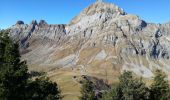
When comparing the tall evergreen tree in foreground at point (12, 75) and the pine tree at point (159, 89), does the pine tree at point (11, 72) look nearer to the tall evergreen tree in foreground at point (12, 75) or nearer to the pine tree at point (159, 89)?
the tall evergreen tree in foreground at point (12, 75)

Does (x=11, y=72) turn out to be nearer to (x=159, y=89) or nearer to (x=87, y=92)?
(x=159, y=89)

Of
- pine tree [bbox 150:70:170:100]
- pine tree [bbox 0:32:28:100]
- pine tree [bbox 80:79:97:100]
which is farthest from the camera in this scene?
pine tree [bbox 80:79:97:100]

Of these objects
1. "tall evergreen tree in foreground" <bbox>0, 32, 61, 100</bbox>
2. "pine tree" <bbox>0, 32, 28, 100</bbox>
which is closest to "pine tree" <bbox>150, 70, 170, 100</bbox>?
"tall evergreen tree in foreground" <bbox>0, 32, 61, 100</bbox>

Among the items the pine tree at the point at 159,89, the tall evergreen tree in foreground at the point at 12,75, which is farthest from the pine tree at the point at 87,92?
the tall evergreen tree in foreground at the point at 12,75

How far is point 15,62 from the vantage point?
120 ft

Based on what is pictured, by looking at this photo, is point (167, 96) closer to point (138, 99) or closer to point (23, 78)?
point (138, 99)

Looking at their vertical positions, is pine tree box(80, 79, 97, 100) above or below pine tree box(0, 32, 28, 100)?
below

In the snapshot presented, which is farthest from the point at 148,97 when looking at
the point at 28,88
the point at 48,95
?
the point at 28,88

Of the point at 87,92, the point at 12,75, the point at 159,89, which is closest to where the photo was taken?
the point at 12,75

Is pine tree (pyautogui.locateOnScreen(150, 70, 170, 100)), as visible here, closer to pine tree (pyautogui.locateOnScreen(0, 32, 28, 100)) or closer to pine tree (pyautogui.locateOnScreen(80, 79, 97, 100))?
pine tree (pyautogui.locateOnScreen(80, 79, 97, 100))

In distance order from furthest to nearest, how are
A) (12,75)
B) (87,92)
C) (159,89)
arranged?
(87,92), (159,89), (12,75)

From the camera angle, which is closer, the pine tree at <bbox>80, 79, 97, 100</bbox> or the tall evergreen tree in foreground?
the tall evergreen tree in foreground

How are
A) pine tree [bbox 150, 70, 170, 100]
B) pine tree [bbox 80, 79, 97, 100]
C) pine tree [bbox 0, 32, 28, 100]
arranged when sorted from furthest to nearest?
1. pine tree [bbox 80, 79, 97, 100]
2. pine tree [bbox 150, 70, 170, 100]
3. pine tree [bbox 0, 32, 28, 100]

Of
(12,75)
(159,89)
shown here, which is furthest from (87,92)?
(12,75)
